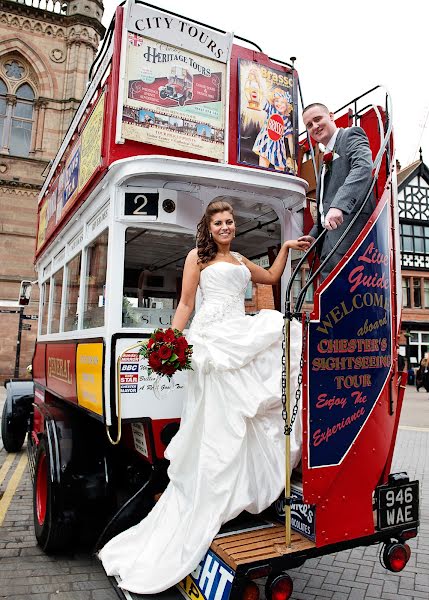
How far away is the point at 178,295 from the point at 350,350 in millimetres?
2119

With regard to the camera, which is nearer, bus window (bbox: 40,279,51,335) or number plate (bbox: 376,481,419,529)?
number plate (bbox: 376,481,419,529)

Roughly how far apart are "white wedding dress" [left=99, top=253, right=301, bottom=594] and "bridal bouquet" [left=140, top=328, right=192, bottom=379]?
6.8 inches

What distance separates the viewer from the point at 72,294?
14.7 ft

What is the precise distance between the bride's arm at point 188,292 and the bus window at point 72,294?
1.42 meters

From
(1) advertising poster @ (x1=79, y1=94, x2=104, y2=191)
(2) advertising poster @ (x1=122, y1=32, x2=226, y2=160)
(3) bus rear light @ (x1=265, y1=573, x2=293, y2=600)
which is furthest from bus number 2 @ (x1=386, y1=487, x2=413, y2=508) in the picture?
(1) advertising poster @ (x1=79, y1=94, x2=104, y2=191)

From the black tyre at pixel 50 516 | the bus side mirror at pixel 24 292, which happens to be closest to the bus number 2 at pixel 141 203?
the black tyre at pixel 50 516

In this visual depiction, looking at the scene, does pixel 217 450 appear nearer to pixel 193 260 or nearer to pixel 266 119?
pixel 193 260

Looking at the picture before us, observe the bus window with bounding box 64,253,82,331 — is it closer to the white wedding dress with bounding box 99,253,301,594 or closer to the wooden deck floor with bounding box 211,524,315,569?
the white wedding dress with bounding box 99,253,301,594

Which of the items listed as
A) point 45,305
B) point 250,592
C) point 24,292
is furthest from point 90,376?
point 24,292

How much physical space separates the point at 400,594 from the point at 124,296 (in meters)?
2.79

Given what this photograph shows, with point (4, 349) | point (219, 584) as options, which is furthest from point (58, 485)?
point (4, 349)

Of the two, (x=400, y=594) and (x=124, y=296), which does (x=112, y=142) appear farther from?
(x=400, y=594)

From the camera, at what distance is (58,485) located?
339 cm

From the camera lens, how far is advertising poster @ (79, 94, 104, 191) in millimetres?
3426
